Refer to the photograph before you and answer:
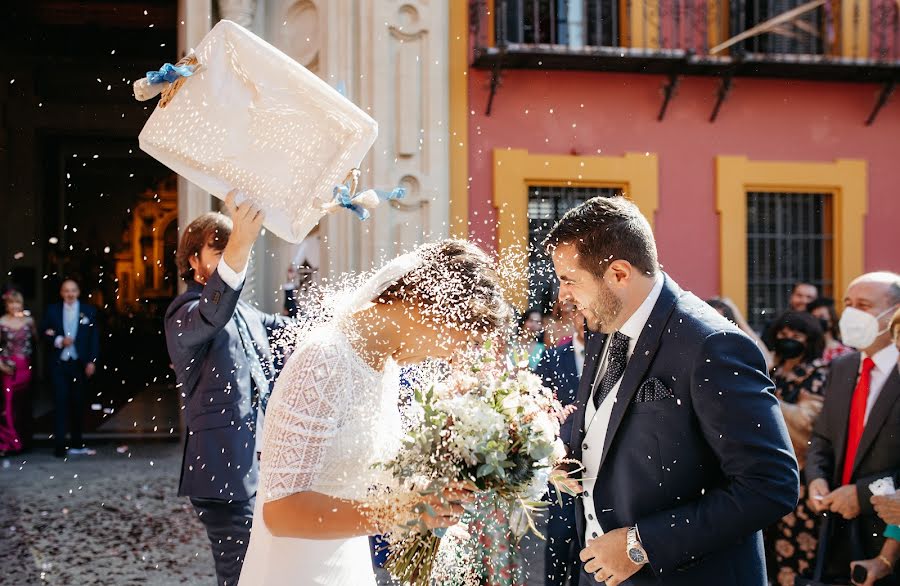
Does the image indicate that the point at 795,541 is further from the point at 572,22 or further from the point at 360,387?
the point at 572,22

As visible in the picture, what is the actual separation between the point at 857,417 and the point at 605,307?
2160 mm

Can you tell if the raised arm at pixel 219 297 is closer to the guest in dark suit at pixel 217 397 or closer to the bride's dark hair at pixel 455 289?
the guest in dark suit at pixel 217 397

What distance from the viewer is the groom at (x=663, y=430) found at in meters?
2.33

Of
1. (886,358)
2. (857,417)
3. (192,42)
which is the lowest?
(857,417)

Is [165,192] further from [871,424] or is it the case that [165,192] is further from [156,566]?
[871,424]

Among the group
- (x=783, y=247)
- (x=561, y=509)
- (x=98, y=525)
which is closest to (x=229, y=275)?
(x=561, y=509)

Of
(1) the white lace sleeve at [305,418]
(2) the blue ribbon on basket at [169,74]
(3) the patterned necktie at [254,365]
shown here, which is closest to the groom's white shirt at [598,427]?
(1) the white lace sleeve at [305,418]

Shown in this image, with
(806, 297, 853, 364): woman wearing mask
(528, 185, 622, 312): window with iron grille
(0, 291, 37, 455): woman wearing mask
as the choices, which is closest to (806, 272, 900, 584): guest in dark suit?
(806, 297, 853, 364): woman wearing mask

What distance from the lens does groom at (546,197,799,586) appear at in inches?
91.8

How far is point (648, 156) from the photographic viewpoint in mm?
9859

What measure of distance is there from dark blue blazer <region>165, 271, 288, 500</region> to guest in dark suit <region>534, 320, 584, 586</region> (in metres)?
1.34

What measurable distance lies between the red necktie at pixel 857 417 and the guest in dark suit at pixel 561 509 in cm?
124

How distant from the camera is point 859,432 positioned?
4.16 metres

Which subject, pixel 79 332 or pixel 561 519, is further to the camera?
pixel 79 332
